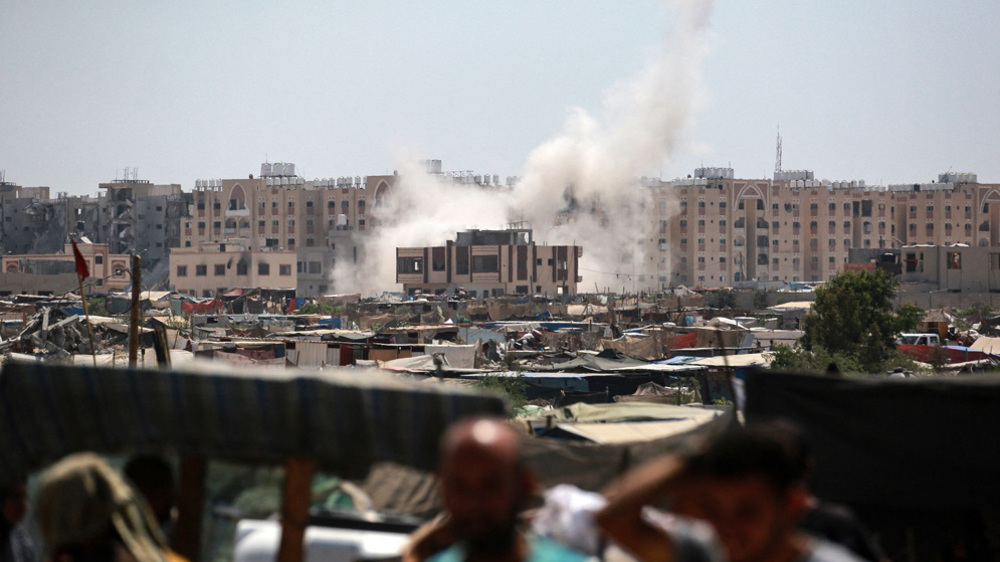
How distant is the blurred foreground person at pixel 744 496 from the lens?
2.91 m

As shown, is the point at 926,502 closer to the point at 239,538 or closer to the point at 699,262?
the point at 239,538

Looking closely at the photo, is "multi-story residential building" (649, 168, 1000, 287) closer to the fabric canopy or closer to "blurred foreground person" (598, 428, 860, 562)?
the fabric canopy

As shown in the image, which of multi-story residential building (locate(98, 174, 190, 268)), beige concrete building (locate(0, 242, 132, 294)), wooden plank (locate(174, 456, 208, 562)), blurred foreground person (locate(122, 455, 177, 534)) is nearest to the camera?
blurred foreground person (locate(122, 455, 177, 534))

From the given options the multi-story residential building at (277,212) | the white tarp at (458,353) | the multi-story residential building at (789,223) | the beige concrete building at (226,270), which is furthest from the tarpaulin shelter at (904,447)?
the multi-story residential building at (277,212)

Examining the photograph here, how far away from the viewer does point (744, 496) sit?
115 inches

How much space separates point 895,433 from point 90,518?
9.67 feet

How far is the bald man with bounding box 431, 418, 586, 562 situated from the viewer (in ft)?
9.25

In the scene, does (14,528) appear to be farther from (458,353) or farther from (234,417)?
(458,353)

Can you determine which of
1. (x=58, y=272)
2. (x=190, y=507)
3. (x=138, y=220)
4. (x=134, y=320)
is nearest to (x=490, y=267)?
(x=58, y=272)

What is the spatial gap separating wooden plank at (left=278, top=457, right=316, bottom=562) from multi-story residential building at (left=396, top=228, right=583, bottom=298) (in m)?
77.6

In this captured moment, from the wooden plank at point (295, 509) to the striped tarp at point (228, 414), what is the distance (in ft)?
0.17

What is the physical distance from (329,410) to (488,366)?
24.5 m

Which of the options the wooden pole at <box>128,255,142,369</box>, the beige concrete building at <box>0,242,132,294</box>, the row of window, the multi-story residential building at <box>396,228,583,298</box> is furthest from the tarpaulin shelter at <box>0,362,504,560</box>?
the row of window

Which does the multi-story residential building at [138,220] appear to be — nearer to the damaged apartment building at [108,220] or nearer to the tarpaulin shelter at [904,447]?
the damaged apartment building at [108,220]
